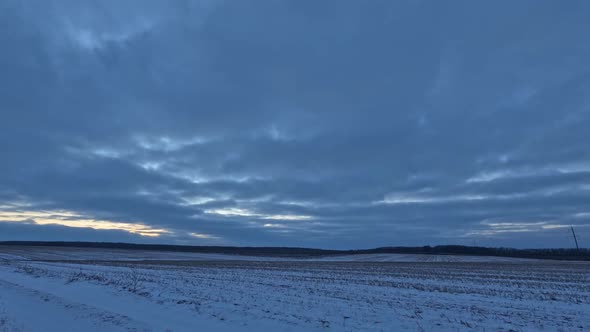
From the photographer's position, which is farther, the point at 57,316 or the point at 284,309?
the point at 284,309

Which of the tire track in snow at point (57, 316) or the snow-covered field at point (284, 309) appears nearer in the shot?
the tire track in snow at point (57, 316)

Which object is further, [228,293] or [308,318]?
[228,293]

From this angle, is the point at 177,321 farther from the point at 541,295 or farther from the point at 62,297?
the point at 541,295

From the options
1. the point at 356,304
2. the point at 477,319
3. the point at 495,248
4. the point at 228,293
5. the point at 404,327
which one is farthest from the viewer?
the point at 495,248

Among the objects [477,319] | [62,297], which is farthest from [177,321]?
[477,319]

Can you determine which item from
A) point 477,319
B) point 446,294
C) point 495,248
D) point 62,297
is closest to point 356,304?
point 477,319

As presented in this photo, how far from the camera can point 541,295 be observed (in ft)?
62.1

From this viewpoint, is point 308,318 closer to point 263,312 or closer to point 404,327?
point 263,312

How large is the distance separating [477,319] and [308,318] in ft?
17.7

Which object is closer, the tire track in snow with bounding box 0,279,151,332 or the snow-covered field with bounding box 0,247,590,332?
the tire track in snow with bounding box 0,279,151,332

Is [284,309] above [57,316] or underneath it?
above

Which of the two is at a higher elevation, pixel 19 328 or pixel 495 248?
pixel 495 248

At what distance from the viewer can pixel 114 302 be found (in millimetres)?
16094

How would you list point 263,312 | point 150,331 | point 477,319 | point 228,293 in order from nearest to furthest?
point 150,331, point 477,319, point 263,312, point 228,293
